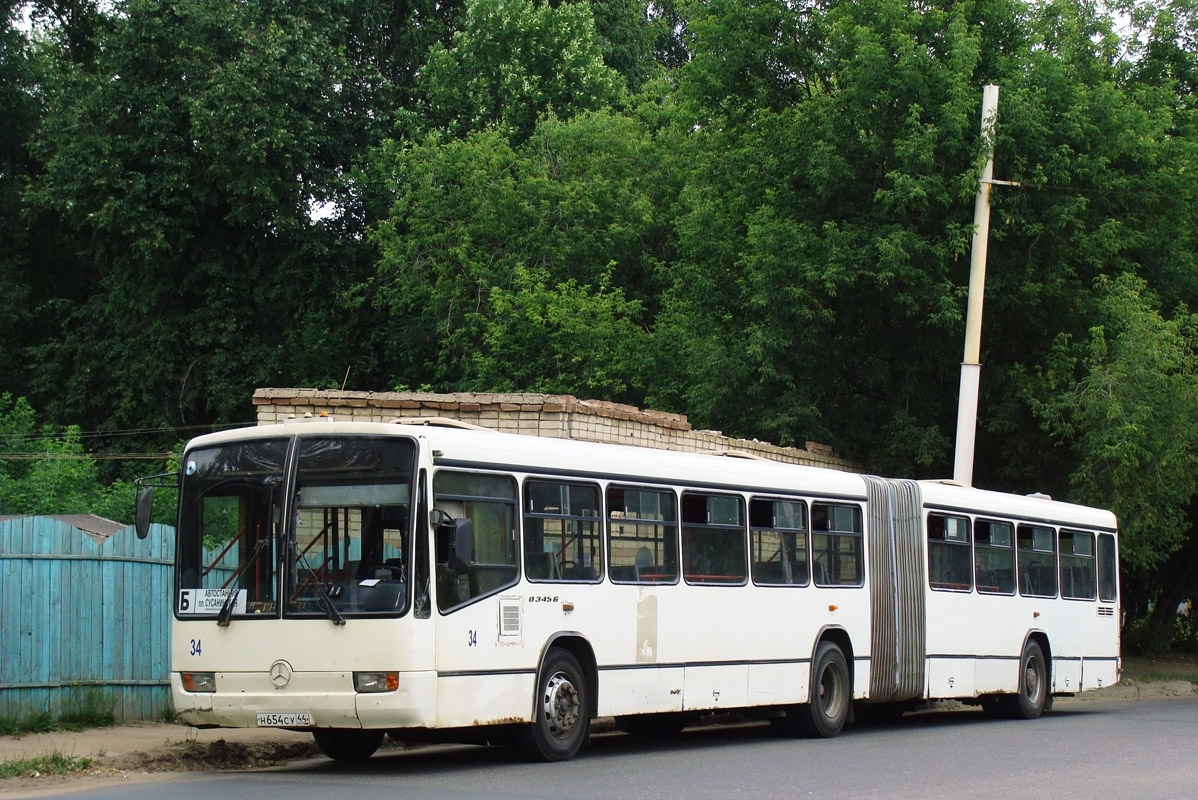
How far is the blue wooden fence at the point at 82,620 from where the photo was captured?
13.6 meters

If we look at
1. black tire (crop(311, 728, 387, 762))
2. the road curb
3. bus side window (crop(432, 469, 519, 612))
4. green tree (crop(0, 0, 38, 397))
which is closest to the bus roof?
bus side window (crop(432, 469, 519, 612))

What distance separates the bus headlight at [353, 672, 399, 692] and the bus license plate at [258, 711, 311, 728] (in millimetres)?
465

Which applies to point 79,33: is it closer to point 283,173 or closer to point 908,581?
point 283,173

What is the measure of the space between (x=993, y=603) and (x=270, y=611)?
1036 centimetres

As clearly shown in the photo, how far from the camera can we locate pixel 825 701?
16391mm

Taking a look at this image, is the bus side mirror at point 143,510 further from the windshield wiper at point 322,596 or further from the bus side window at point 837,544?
the bus side window at point 837,544

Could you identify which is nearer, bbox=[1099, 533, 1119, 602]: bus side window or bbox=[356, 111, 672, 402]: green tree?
bbox=[1099, 533, 1119, 602]: bus side window

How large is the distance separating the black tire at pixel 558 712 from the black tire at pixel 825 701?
369 cm

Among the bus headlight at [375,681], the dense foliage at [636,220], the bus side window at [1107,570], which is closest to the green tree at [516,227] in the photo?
the dense foliage at [636,220]

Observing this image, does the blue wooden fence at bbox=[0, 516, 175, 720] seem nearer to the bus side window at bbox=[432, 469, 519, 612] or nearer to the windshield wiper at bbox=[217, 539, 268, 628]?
the windshield wiper at bbox=[217, 539, 268, 628]

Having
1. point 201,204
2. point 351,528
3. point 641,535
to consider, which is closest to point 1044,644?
point 641,535

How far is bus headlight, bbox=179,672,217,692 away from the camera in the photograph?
11865mm

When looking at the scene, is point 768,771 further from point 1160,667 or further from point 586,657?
point 1160,667

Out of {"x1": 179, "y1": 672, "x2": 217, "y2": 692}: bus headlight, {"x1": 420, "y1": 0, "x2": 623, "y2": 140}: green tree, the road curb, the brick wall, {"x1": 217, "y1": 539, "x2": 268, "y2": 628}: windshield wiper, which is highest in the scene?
{"x1": 420, "y1": 0, "x2": 623, "y2": 140}: green tree
